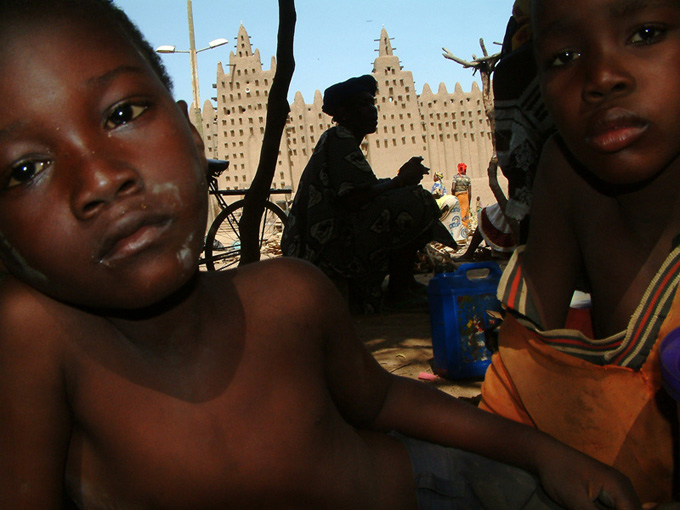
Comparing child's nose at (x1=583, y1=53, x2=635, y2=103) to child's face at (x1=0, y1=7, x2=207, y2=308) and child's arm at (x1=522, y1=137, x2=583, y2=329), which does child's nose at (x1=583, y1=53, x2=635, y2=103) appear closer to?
child's arm at (x1=522, y1=137, x2=583, y2=329)

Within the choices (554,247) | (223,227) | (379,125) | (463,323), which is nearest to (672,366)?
(554,247)

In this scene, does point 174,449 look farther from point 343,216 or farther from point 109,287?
point 343,216

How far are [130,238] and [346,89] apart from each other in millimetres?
3966

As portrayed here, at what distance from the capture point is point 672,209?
122 cm

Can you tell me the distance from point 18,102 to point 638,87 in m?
1.04

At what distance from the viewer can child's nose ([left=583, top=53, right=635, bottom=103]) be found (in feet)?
3.48

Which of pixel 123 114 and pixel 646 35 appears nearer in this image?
pixel 123 114

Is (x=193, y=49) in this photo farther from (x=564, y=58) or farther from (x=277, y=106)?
(x=564, y=58)

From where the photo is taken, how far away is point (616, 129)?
1.09 meters

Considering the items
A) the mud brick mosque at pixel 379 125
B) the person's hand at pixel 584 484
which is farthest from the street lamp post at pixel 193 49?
the person's hand at pixel 584 484

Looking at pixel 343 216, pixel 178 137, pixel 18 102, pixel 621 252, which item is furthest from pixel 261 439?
pixel 343 216

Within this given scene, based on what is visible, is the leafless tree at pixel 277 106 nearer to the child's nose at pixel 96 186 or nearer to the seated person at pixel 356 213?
the seated person at pixel 356 213

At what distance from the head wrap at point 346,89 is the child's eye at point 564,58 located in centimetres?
347

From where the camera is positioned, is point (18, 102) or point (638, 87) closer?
point (18, 102)
